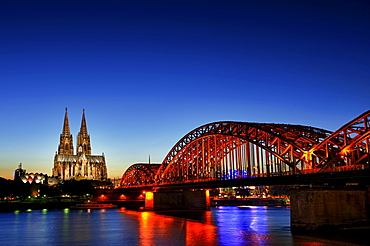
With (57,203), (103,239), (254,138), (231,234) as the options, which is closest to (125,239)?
(103,239)

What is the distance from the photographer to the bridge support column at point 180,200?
393 ft

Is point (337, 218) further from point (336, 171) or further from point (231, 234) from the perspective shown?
point (231, 234)

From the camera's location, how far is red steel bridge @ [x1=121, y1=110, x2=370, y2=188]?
54.4 m

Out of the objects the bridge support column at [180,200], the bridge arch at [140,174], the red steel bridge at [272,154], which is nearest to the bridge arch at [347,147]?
the red steel bridge at [272,154]

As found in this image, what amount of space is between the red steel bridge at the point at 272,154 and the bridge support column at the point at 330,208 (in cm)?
219

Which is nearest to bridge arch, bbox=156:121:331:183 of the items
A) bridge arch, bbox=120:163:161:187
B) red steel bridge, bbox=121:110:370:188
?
red steel bridge, bbox=121:110:370:188

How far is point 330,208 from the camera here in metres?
52.2

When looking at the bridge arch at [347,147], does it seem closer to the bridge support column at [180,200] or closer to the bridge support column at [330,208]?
the bridge support column at [330,208]

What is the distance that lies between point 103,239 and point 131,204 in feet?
385

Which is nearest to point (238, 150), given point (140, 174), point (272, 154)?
point (272, 154)

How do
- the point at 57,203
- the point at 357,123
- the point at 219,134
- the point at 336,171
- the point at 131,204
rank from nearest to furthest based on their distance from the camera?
the point at 336,171, the point at 357,123, the point at 219,134, the point at 57,203, the point at 131,204

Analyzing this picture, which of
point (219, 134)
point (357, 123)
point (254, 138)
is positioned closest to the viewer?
point (357, 123)

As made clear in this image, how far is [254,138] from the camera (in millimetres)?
78000

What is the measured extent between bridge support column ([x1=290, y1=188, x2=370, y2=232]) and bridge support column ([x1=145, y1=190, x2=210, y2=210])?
66568mm
